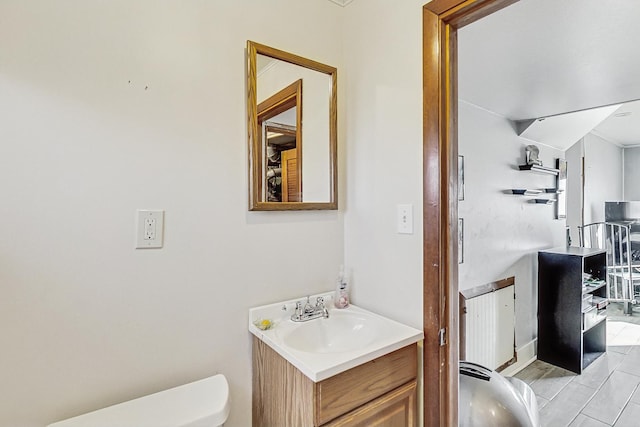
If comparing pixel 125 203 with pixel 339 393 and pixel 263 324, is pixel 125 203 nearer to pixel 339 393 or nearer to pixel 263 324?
pixel 263 324

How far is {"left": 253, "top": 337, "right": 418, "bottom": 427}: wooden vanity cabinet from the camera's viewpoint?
97cm

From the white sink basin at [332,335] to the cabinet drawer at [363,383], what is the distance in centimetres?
4

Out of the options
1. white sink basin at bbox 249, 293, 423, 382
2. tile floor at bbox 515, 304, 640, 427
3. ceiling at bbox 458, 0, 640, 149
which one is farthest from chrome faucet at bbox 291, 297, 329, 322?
tile floor at bbox 515, 304, 640, 427

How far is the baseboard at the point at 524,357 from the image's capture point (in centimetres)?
270

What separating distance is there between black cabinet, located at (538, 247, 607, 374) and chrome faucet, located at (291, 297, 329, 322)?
249cm

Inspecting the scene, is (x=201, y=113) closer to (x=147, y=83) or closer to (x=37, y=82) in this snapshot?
(x=147, y=83)

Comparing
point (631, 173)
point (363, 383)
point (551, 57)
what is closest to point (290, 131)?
point (363, 383)

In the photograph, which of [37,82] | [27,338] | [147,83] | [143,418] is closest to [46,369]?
[27,338]

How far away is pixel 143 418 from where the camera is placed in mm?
952

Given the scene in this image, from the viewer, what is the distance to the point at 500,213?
2631 mm

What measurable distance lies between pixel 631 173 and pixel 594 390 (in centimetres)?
473

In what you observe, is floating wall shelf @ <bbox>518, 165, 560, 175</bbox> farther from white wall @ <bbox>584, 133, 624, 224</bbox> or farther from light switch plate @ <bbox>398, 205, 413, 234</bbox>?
light switch plate @ <bbox>398, 205, 413, 234</bbox>

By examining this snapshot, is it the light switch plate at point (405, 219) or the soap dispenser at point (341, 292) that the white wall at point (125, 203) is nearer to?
the light switch plate at point (405, 219)

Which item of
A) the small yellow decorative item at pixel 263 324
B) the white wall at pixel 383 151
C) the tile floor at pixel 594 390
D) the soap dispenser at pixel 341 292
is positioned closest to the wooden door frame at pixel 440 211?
the white wall at pixel 383 151
